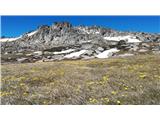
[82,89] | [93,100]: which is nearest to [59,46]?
[82,89]

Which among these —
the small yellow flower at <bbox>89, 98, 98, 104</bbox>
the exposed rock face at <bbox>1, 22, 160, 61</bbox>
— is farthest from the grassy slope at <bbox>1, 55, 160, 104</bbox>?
the exposed rock face at <bbox>1, 22, 160, 61</bbox>

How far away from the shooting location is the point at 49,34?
125938mm

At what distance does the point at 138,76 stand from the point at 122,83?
9.06ft

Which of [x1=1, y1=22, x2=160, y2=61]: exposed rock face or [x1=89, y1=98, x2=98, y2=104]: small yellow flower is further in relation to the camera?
[x1=1, y1=22, x2=160, y2=61]: exposed rock face

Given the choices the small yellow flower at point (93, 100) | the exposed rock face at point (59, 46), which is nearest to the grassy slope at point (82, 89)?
the small yellow flower at point (93, 100)

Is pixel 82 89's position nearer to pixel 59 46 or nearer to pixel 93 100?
pixel 93 100

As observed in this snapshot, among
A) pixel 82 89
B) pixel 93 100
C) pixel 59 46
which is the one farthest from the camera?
pixel 59 46

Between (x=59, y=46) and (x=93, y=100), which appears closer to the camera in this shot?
(x=93, y=100)

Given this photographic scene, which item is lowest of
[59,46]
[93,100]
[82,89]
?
[59,46]

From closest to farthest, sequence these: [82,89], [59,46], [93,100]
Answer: [93,100] < [82,89] < [59,46]

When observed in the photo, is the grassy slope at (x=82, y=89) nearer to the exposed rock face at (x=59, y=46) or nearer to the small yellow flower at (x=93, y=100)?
the small yellow flower at (x=93, y=100)

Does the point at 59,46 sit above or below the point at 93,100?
below

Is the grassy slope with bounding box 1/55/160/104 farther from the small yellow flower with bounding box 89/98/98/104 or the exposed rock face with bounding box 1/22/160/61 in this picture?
the exposed rock face with bounding box 1/22/160/61
